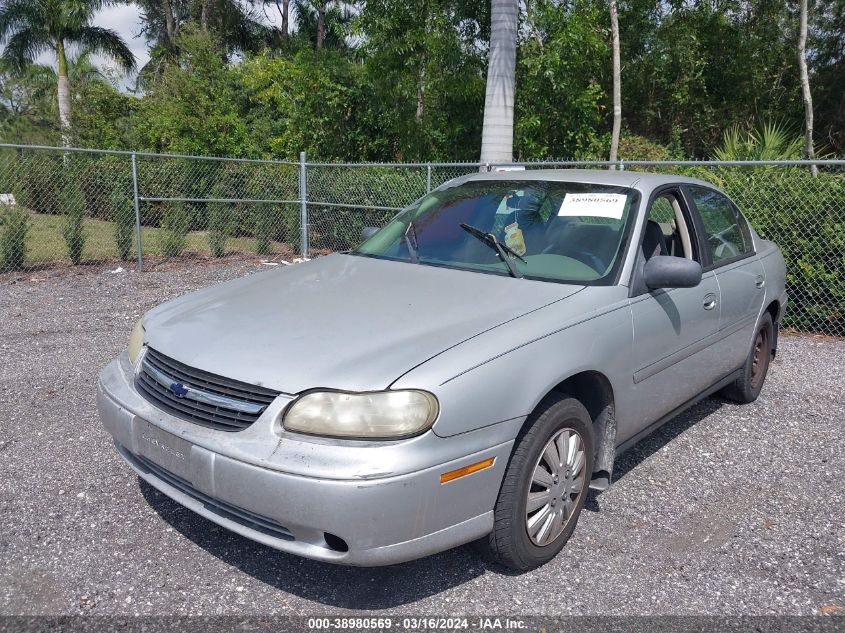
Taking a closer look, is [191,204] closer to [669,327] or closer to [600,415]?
[669,327]

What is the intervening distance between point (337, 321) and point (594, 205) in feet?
5.36

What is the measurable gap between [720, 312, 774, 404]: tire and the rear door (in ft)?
0.75

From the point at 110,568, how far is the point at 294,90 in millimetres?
14048

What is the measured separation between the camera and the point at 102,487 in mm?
3734

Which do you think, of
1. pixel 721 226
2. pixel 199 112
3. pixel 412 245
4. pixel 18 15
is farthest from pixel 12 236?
pixel 18 15

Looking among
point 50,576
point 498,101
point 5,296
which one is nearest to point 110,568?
point 50,576

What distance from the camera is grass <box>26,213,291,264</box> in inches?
436

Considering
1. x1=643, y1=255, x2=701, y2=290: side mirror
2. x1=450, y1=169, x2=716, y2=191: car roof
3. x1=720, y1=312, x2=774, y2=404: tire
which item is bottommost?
x1=720, y1=312, x2=774, y2=404: tire

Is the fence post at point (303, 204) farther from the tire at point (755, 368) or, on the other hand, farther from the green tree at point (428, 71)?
the tire at point (755, 368)

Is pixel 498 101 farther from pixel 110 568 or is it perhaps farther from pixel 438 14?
pixel 110 568

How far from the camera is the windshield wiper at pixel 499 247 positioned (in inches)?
139

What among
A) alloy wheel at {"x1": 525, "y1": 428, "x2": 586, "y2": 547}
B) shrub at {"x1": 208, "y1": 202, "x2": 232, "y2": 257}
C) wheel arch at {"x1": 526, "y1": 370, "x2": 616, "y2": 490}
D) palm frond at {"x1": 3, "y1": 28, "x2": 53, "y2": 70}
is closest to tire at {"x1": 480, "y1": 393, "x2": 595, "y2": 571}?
alloy wheel at {"x1": 525, "y1": 428, "x2": 586, "y2": 547}

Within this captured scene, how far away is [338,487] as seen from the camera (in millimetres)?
2373

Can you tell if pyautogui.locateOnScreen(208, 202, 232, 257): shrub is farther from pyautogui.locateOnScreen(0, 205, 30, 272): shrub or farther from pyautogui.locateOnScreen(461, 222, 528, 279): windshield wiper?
pyautogui.locateOnScreen(461, 222, 528, 279): windshield wiper
